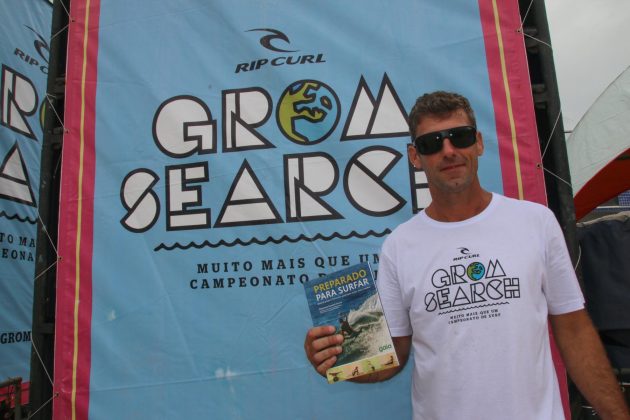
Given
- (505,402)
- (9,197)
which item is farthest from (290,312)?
(9,197)

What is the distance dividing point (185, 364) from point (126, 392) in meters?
0.32

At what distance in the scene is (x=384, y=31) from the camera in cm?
232

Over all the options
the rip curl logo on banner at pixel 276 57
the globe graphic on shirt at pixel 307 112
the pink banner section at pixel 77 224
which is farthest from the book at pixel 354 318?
the pink banner section at pixel 77 224

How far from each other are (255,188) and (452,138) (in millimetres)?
1083

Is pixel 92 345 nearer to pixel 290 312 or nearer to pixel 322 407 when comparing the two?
pixel 290 312

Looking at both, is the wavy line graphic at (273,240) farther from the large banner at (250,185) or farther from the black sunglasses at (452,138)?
the black sunglasses at (452,138)

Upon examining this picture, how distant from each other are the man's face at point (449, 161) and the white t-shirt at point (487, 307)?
5.0 inches

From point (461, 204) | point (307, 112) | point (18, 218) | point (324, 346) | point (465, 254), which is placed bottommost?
point (324, 346)

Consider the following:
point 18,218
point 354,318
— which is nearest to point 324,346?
point 354,318

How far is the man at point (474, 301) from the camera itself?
1379 millimetres

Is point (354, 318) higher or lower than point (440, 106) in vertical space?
lower

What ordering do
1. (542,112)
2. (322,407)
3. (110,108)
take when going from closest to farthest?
(322,407), (542,112), (110,108)

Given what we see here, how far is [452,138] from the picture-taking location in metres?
1.52

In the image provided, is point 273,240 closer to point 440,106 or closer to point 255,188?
point 255,188
